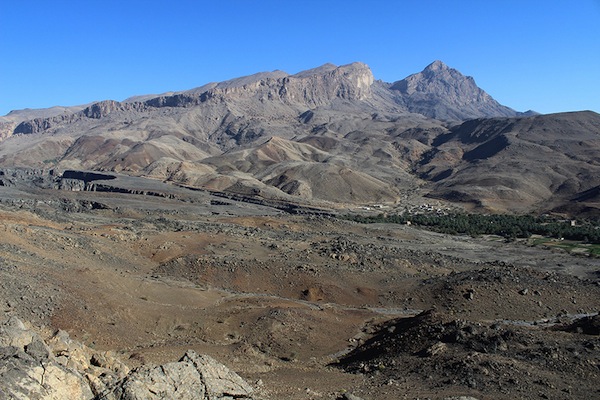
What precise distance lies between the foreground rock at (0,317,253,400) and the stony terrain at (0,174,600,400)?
0.33ft

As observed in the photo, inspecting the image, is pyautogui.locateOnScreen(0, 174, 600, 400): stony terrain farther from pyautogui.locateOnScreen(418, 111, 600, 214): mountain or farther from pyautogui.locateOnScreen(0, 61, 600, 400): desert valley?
pyautogui.locateOnScreen(418, 111, 600, 214): mountain

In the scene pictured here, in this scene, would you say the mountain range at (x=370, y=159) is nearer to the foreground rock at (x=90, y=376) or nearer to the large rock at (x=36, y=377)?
the foreground rock at (x=90, y=376)

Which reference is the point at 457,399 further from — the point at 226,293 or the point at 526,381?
the point at 226,293

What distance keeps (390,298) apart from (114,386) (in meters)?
22.6

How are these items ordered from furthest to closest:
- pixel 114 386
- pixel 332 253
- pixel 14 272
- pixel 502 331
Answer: pixel 332 253 → pixel 14 272 → pixel 502 331 → pixel 114 386

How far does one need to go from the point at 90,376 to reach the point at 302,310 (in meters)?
14.9

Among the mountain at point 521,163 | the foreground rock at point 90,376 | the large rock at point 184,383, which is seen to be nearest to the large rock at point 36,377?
the foreground rock at point 90,376

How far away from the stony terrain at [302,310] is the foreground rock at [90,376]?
10 cm

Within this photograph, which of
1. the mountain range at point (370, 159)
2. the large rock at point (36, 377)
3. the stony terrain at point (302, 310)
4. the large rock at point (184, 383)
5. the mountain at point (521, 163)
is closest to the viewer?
the large rock at point (36, 377)

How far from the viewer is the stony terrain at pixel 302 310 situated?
15.6 metres

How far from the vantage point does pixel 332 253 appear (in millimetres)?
37812

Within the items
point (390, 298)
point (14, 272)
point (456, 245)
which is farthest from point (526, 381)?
point (456, 245)

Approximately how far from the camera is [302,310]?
81.2 feet

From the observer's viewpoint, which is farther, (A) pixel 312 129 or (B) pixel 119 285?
(A) pixel 312 129
